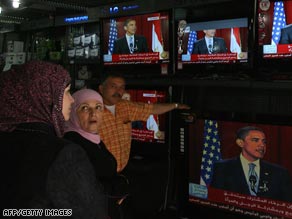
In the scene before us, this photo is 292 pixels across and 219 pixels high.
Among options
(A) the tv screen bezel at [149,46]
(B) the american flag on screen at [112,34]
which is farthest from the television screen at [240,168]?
(B) the american flag on screen at [112,34]

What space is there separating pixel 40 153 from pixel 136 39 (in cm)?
245

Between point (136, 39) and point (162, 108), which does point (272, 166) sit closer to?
point (162, 108)

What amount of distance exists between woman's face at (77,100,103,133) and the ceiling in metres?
1.62

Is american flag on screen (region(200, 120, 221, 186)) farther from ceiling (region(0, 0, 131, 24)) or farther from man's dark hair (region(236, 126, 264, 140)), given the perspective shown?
ceiling (region(0, 0, 131, 24))

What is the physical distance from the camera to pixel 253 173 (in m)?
2.76

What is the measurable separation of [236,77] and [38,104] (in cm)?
184

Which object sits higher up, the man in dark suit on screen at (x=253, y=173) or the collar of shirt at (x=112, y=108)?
the collar of shirt at (x=112, y=108)

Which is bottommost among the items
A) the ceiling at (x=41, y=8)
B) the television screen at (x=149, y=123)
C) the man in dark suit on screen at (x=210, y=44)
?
the television screen at (x=149, y=123)

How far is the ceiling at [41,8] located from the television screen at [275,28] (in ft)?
5.28

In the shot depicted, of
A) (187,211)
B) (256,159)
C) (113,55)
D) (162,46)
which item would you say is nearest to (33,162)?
(256,159)

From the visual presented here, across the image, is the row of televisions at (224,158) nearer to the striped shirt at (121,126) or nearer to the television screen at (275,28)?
the striped shirt at (121,126)

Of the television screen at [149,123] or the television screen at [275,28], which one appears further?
the television screen at [149,123]

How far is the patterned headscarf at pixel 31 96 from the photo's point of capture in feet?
4.50

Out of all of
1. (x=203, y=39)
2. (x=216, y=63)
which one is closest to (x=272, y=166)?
(x=216, y=63)
